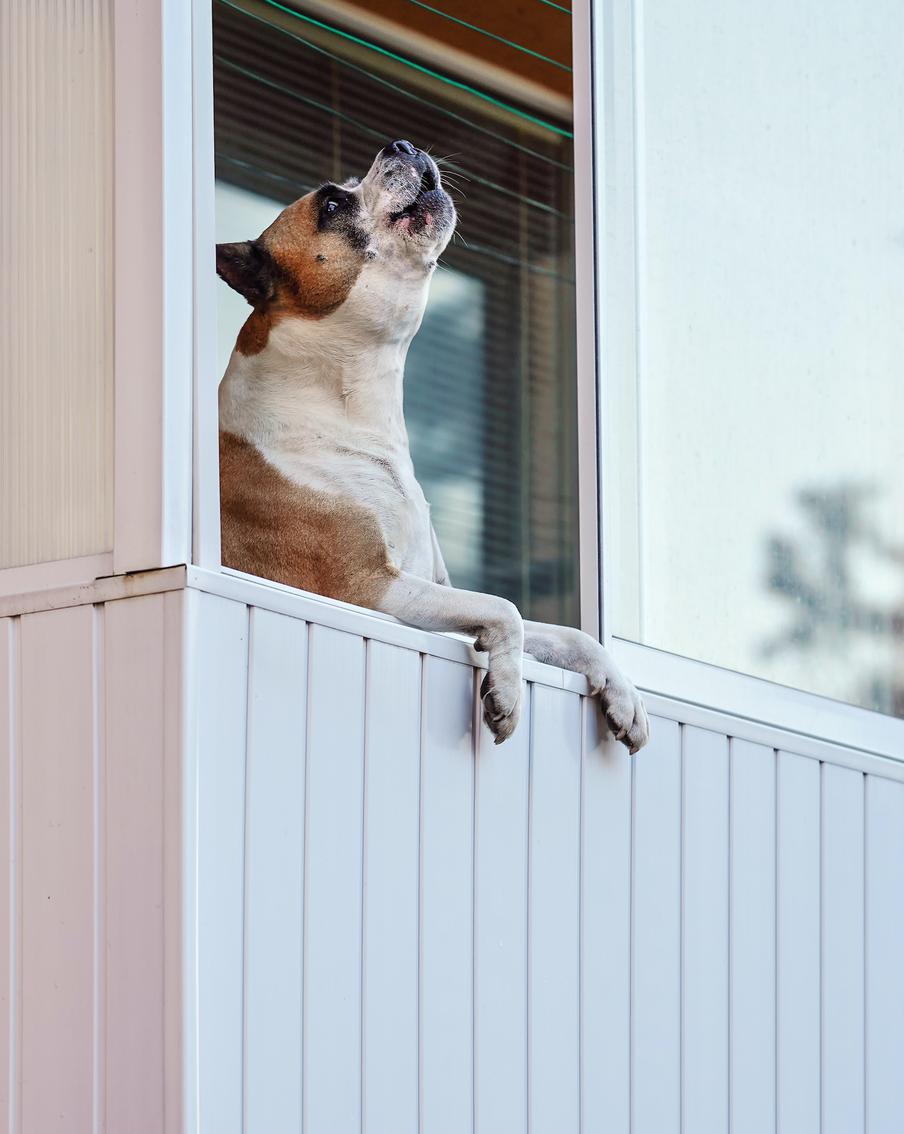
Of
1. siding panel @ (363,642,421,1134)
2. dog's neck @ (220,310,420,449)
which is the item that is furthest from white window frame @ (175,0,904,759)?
siding panel @ (363,642,421,1134)

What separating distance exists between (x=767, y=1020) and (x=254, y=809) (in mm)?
1721

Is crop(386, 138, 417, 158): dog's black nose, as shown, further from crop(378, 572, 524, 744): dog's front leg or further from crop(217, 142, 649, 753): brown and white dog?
crop(378, 572, 524, 744): dog's front leg

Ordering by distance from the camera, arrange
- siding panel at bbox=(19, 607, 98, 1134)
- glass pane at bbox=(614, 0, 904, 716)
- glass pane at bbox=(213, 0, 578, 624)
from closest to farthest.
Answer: siding panel at bbox=(19, 607, 98, 1134), glass pane at bbox=(614, 0, 904, 716), glass pane at bbox=(213, 0, 578, 624)

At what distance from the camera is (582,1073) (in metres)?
3.63

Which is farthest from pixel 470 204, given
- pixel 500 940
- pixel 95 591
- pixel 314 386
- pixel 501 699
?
pixel 95 591

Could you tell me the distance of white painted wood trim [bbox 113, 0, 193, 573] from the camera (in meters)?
2.98

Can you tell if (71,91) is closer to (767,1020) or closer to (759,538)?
(759,538)

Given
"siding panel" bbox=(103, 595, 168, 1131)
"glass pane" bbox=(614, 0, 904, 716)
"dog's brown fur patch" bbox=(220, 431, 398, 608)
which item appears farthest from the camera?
"glass pane" bbox=(614, 0, 904, 716)

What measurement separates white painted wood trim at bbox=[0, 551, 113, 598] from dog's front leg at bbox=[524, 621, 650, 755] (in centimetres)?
119

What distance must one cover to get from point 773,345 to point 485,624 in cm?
156

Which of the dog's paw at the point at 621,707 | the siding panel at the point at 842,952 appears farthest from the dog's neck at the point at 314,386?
the siding panel at the point at 842,952

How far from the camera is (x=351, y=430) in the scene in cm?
404

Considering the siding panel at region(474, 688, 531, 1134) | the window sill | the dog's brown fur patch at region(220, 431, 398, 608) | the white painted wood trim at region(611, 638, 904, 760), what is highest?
the dog's brown fur patch at region(220, 431, 398, 608)

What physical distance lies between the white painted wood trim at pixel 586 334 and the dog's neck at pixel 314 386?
0.46m
